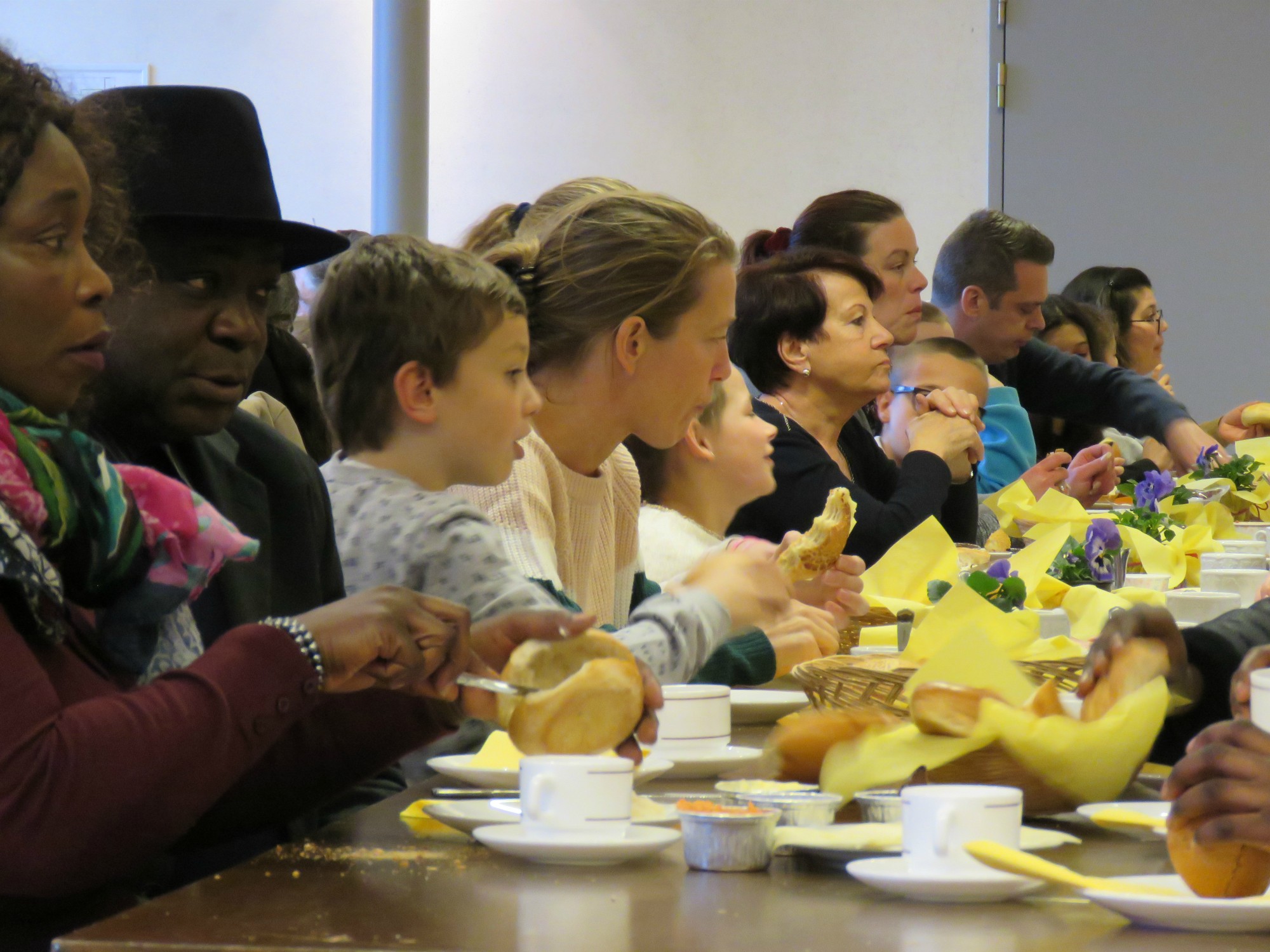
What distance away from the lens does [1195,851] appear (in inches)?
31.4

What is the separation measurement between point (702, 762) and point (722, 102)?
515cm

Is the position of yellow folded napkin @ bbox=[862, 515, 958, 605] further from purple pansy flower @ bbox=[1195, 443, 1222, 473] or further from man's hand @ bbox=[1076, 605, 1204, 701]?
purple pansy flower @ bbox=[1195, 443, 1222, 473]

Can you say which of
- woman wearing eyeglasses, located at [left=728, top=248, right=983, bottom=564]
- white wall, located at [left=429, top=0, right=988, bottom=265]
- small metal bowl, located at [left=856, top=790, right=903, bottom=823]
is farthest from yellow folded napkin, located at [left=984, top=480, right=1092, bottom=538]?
white wall, located at [left=429, top=0, right=988, bottom=265]

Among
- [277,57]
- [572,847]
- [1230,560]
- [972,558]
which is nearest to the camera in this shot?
[572,847]

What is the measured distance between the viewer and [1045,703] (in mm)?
1049

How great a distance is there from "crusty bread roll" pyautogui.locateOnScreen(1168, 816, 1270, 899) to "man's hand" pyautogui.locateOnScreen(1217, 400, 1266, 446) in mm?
4103

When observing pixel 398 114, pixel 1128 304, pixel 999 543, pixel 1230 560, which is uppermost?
pixel 398 114

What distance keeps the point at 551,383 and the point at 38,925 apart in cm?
123

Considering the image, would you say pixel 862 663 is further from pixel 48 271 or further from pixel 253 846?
pixel 48 271

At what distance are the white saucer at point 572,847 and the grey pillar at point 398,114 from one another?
3960 mm

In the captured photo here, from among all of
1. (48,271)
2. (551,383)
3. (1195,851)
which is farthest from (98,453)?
(551,383)

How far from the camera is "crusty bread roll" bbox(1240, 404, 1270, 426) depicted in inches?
181

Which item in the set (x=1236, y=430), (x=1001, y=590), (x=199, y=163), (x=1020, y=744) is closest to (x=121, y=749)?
(x=1020, y=744)

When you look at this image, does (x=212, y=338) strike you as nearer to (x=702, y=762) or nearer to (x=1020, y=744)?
(x=702, y=762)
